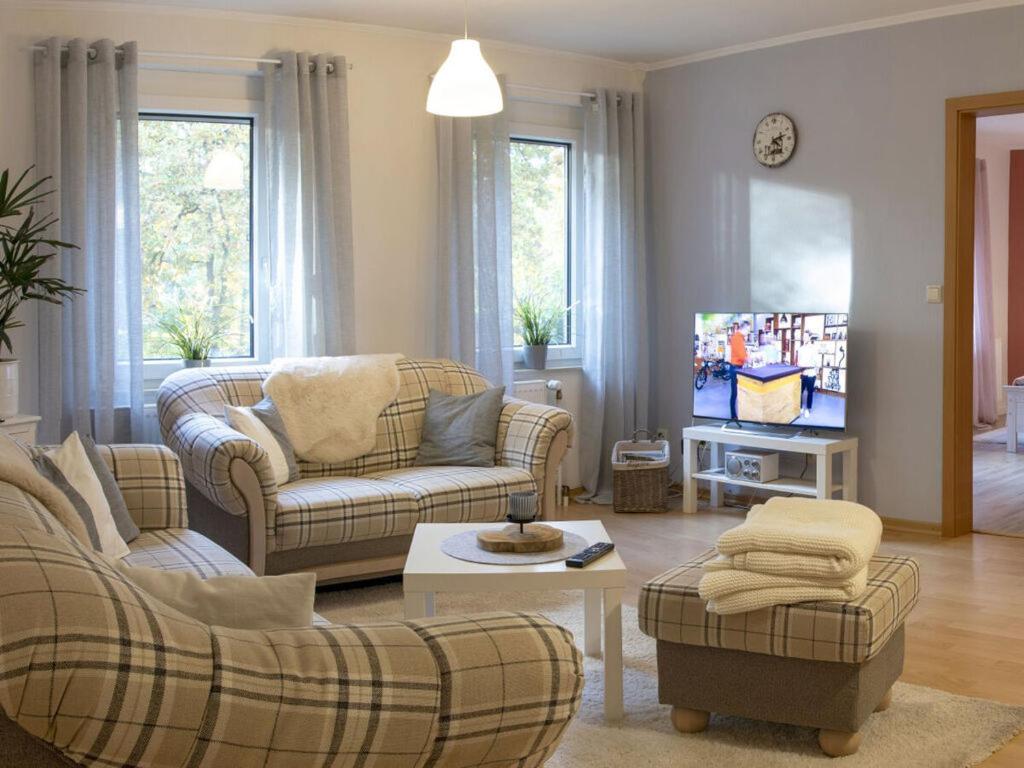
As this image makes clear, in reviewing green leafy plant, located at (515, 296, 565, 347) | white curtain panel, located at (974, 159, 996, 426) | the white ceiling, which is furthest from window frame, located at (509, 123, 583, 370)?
white curtain panel, located at (974, 159, 996, 426)

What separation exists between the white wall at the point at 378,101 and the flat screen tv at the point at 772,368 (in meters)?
1.50

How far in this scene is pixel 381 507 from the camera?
4.29m

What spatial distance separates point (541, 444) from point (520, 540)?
142 centimetres

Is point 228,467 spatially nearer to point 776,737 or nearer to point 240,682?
point 776,737

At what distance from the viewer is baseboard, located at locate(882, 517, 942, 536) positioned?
5492 mm

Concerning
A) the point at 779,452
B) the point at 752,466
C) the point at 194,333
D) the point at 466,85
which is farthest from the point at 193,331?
the point at 779,452

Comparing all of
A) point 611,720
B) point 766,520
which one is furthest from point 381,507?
point 766,520

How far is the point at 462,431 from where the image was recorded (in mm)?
4910

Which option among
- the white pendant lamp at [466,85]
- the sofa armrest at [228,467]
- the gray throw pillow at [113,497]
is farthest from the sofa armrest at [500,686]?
the white pendant lamp at [466,85]

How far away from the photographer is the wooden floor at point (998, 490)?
226 inches

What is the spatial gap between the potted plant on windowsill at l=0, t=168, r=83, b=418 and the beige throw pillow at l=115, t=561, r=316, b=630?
2889mm

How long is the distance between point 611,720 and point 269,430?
2027mm

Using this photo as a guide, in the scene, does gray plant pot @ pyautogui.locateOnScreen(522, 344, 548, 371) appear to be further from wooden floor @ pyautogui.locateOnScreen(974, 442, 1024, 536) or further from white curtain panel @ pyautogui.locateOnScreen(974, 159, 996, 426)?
white curtain panel @ pyautogui.locateOnScreen(974, 159, 996, 426)

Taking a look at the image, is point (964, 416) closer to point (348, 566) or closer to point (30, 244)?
point (348, 566)
